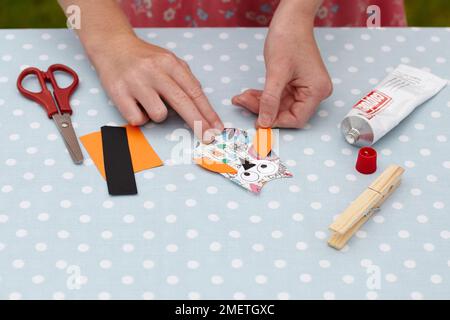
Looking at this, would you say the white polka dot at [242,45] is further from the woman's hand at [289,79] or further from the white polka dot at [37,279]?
the white polka dot at [37,279]

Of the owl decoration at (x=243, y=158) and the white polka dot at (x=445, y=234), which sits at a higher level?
the white polka dot at (x=445, y=234)

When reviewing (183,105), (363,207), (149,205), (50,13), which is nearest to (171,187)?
(149,205)

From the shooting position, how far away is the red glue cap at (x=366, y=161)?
3.20 feet

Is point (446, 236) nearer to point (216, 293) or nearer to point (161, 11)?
point (216, 293)

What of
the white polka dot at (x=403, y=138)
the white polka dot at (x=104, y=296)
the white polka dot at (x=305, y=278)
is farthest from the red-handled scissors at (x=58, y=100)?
the white polka dot at (x=403, y=138)

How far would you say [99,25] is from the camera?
1.16 m

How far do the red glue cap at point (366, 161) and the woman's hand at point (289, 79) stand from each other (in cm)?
11

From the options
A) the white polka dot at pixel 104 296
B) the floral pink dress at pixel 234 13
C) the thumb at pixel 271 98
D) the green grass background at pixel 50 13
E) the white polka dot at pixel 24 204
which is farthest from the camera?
the green grass background at pixel 50 13

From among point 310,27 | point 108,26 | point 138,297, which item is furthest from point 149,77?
point 138,297

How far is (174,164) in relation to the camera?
39.4 inches

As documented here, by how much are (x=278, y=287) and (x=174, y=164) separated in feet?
0.81

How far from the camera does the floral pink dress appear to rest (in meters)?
1.35
